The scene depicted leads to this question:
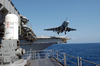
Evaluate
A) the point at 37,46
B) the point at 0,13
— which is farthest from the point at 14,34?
the point at 37,46

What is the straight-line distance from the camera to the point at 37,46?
123 feet

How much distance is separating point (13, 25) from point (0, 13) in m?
4.15

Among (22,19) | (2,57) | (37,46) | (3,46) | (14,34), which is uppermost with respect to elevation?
(22,19)

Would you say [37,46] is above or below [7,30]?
below

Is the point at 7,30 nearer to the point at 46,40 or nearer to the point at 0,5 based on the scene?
the point at 0,5

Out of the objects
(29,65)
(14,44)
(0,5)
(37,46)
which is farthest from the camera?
(37,46)

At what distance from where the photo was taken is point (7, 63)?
5.74m

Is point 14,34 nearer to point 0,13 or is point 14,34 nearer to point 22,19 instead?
point 0,13

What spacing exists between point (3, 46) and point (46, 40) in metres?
26.6

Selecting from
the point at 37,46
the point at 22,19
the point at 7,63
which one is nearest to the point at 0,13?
the point at 22,19

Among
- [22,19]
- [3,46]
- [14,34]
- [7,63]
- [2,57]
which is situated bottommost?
[7,63]

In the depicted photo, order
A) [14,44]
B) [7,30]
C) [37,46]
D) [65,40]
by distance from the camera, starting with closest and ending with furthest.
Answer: [14,44] < [7,30] < [65,40] < [37,46]

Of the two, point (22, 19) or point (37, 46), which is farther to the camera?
point (37, 46)

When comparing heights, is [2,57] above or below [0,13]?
below
